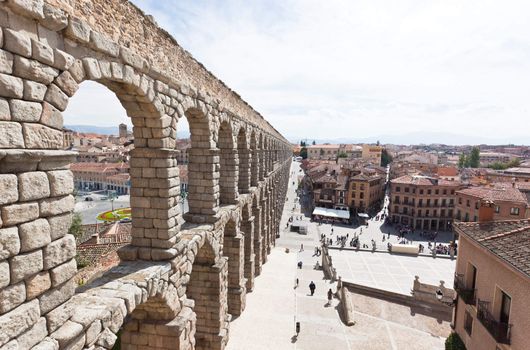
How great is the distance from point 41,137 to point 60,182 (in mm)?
731

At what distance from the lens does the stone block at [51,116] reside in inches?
189

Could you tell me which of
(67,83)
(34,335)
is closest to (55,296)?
(34,335)

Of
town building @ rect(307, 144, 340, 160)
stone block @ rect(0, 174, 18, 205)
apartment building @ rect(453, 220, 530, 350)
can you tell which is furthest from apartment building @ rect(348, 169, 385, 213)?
town building @ rect(307, 144, 340, 160)

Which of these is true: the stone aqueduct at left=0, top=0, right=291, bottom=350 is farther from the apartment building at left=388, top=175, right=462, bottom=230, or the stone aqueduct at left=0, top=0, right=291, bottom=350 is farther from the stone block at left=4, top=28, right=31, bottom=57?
the apartment building at left=388, top=175, right=462, bottom=230

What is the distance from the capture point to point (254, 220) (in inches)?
928

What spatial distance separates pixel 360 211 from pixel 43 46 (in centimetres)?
5757

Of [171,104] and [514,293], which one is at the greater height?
[171,104]

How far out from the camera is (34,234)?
15.3 feet

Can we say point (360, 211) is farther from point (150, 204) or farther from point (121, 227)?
point (150, 204)

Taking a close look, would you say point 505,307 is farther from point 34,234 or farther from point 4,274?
point 4,274

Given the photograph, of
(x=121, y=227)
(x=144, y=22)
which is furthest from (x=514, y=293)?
(x=121, y=227)

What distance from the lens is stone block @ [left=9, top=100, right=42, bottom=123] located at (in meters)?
4.33

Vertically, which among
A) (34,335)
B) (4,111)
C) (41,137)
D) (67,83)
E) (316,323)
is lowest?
(316,323)

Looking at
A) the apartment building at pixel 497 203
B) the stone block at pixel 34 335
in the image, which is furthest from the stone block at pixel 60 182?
the apartment building at pixel 497 203
